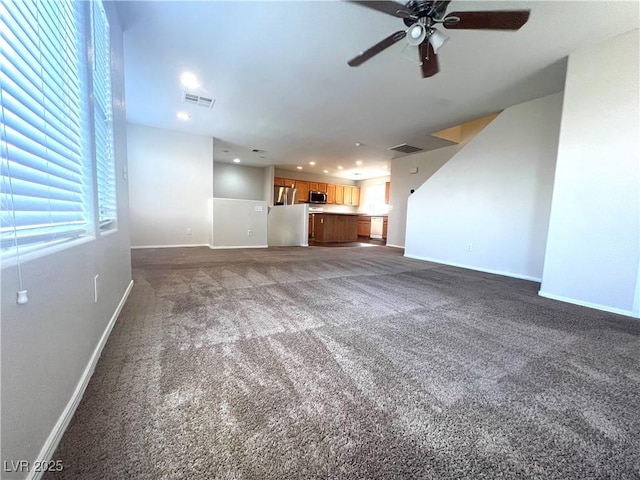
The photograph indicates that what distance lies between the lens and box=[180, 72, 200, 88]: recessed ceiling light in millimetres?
3065

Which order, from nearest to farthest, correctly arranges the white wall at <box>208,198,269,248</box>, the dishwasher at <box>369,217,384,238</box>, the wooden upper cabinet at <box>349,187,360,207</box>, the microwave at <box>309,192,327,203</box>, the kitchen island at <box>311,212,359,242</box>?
the white wall at <box>208,198,269,248</box> < the kitchen island at <box>311,212,359,242</box> < the microwave at <box>309,192,327,203</box> < the dishwasher at <box>369,217,384,238</box> < the wooden upper cabinet at <box>349,187,360,207</box>

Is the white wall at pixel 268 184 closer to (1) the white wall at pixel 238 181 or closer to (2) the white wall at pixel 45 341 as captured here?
(1) the white wall at pixel 238 181

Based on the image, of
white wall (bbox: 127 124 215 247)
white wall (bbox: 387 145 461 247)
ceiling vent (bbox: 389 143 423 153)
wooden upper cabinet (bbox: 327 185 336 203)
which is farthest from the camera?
wooden upper cabinet (bbox: 327 185 336 203)

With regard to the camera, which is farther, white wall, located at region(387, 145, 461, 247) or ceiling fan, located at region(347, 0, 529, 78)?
white wall, located at region(387, 145, 461, 247)

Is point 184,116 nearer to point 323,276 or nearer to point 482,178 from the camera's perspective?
point 323,276

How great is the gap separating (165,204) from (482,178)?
5.92 m

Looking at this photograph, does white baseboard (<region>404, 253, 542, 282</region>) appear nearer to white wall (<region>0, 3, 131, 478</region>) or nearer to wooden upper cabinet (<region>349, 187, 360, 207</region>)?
→ white wall (<region>0, 3, 131, 478</region>)

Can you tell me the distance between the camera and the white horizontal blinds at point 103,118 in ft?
4.79

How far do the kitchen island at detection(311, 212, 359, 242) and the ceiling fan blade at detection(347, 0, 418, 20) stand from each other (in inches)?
229

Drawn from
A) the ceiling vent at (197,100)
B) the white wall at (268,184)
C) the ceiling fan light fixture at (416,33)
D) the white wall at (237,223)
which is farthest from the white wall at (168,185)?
the ceiling fan light fixture at (416,33)

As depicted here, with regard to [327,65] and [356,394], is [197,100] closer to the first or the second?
[327,65]

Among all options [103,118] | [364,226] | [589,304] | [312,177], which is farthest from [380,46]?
[364,226]

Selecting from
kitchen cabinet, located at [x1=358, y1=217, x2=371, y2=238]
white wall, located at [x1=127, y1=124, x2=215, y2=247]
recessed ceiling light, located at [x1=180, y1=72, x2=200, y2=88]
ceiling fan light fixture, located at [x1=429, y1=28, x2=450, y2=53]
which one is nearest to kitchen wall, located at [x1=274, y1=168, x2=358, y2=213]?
kitchen cabinet, located at [x1=358, y1=217, x2=371, y2=238]

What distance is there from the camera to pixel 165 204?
5.14 metres
